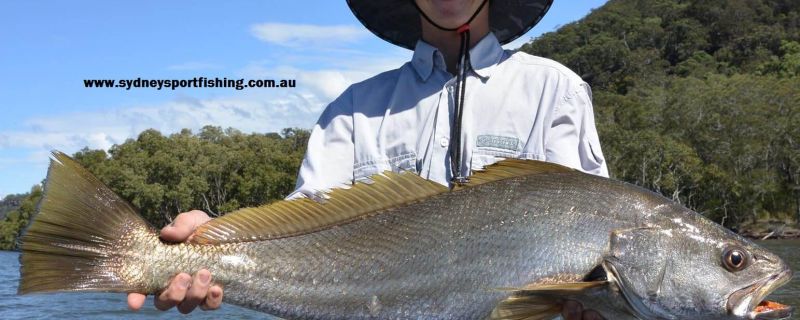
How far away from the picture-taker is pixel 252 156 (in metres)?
63.4

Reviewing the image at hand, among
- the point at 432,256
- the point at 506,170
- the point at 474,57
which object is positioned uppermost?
the point at 474,57

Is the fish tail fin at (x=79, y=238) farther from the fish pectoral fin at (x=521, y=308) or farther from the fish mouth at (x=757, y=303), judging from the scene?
the fish mouth at (x=757, y=303)

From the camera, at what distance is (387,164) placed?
4.08m

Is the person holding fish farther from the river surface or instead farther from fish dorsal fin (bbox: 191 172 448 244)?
the river surface

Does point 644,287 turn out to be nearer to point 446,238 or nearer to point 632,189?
point 632,189

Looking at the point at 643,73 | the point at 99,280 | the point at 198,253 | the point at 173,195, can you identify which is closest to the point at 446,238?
the point at 198,253

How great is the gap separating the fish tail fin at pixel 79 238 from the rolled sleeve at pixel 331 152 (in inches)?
Result: 39.0

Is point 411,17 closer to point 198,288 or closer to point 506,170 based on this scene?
point 506,170

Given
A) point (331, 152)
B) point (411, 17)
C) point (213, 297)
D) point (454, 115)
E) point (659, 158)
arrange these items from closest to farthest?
1. point (213, 297)
2. point (454, 115)
3. point (331, 152)
4. point (411, 17)
5. point (659, 158)

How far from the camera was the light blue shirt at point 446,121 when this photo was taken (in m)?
3.88

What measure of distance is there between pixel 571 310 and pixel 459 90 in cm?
140

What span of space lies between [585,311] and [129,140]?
7000 cm

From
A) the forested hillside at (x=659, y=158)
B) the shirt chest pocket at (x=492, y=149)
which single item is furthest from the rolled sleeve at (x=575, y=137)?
the forested hillside at (x=659, y=158)

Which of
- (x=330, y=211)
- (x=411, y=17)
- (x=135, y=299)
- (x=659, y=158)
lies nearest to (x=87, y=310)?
(x=411, y=17)
